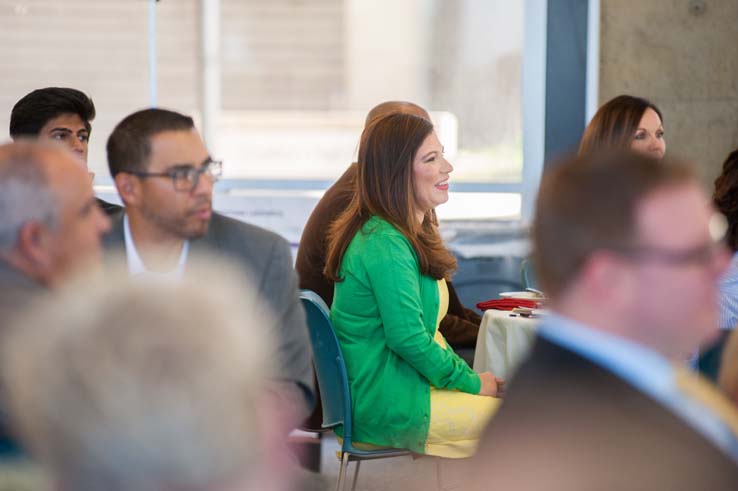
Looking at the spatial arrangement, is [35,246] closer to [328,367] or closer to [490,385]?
[328,367]

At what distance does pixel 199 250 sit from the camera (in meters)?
2.42

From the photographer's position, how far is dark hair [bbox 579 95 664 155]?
4.24 meters

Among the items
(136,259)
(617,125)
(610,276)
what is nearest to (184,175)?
(136,259)

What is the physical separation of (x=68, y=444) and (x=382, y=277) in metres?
2.39

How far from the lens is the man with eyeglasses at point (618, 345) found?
4.29 feet

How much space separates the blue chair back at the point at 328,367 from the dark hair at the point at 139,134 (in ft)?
3.19

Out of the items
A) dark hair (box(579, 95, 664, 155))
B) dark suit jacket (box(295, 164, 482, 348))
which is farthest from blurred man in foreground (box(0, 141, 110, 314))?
dark hair (box(579, 95, 664, 155))

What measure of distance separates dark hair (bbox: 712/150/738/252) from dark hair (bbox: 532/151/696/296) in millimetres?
1997

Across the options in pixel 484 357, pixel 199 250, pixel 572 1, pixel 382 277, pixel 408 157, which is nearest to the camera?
pixel 199 250

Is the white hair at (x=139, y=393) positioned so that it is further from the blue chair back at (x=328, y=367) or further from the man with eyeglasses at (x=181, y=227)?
the blue chair back at (x=328, y=367)

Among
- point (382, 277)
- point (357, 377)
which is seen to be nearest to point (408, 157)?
point (382, 277)

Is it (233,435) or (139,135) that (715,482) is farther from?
(139,135)

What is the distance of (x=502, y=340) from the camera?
149 inches

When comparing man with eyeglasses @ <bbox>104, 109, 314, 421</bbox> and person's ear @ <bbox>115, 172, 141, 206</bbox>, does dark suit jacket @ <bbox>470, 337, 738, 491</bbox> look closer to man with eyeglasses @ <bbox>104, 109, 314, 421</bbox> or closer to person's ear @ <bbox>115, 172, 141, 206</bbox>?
man with eyeglasses @ <bbox>104, 109, 314, 421</bbox>
